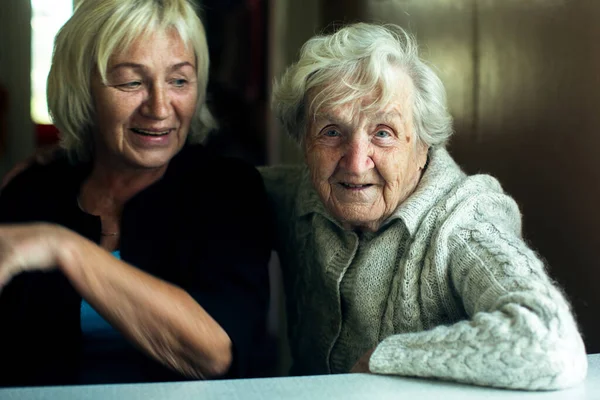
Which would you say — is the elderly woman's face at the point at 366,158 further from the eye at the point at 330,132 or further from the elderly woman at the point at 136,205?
the elderly woman at the point at 136,205

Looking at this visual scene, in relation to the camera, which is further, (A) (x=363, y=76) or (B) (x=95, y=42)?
(B) (x=95, y=42)

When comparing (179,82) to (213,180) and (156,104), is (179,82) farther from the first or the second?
(213,180)

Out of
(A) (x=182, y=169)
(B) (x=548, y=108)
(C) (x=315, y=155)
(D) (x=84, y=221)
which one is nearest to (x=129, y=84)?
(A) (x=182, y=169)

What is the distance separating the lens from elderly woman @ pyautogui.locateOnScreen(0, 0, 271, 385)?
4.29ft

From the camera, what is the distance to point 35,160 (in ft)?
5.37

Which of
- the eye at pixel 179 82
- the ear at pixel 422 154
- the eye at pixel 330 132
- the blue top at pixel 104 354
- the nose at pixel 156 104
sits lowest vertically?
the blue top at pixel 104 354

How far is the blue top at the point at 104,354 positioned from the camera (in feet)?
4.52

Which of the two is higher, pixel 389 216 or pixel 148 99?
pixel 148 99

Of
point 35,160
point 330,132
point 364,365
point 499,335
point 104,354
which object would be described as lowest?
point 104,354

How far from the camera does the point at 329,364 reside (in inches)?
55.4

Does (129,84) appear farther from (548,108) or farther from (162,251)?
(548,108)

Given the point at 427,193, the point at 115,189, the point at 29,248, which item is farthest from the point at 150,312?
the point at 427,193

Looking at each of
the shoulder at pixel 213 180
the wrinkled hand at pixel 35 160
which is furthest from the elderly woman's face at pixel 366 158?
the wrinkled hand at pixel 35 160

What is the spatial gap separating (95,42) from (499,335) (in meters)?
1.03
